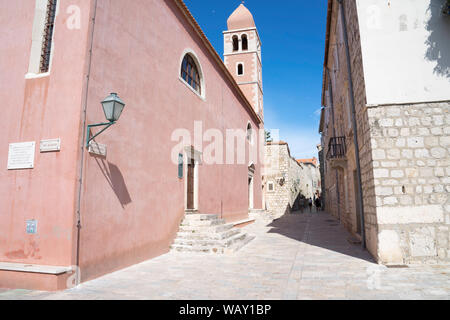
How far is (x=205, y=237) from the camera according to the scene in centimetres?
766

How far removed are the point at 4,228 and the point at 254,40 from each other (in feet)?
68.1

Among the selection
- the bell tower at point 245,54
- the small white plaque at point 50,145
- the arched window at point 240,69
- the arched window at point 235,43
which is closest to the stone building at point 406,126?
the small white plaque at point 50,145

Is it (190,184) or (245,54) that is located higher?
(245,54)

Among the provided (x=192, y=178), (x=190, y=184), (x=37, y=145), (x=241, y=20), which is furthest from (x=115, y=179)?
(x=241, y=20)

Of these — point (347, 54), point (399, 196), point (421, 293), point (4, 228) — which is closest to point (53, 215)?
point (4, 228)

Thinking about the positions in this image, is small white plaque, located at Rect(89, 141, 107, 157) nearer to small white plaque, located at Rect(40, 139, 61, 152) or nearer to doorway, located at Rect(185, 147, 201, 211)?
small white plaque, located at Rect(40, 139, 61, 152)

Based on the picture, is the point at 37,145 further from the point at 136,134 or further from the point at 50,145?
the point at 136,134

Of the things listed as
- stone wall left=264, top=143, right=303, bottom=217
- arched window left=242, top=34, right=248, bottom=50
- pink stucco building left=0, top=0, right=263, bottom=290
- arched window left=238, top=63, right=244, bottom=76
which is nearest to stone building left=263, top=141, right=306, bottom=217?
stone wall left=264, top=143, right=303, bottom=217

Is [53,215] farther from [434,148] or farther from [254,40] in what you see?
[254,40]

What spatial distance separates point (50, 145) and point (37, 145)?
1.10 feet

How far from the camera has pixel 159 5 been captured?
297 inches

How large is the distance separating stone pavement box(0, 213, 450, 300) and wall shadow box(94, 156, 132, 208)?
→ 1.40 m

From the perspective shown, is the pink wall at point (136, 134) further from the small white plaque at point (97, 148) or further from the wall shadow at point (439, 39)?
the wall shadow at point (439, 39)
